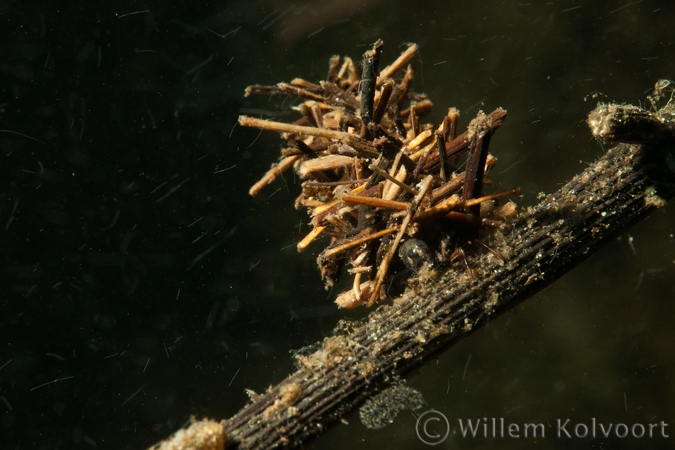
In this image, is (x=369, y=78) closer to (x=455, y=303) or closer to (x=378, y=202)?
(x=378, y=202)

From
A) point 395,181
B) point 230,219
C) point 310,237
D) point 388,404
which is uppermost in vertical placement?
point 395,181

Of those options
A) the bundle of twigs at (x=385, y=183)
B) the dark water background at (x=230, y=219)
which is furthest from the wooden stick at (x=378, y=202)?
the dark water background at (x=230, y=219)

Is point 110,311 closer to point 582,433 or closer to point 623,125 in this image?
point 623,125

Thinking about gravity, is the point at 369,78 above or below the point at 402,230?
above

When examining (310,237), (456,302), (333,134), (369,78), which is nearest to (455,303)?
(456,302)

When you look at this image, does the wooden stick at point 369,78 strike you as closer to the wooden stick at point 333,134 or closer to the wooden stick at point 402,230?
the wooden stick at point 333,134

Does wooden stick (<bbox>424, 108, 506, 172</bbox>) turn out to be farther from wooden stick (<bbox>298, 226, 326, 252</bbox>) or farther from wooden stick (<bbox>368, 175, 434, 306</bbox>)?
wooden stick (<bbox>298, 226, 326, 252</bbox>)

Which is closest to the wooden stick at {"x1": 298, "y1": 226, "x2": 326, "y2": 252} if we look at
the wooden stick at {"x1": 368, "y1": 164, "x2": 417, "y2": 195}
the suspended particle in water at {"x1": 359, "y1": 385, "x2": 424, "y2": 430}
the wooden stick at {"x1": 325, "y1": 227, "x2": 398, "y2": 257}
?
the wooden stick at {"x1": 325, "y1": 227, "x2": 398, "y2": 257}
